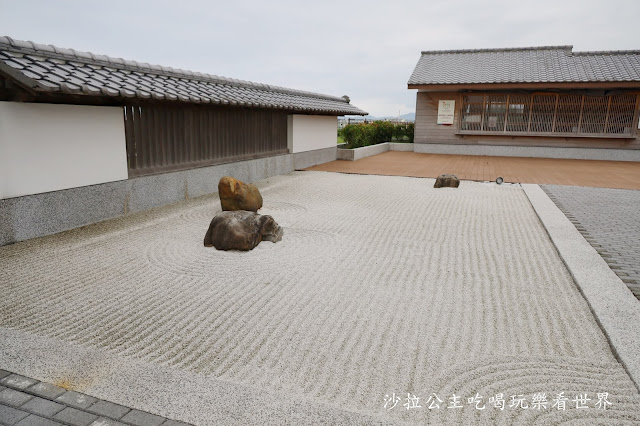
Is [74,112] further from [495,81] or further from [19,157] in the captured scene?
[495,81]

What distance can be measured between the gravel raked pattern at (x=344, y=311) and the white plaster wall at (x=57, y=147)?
2.61ft

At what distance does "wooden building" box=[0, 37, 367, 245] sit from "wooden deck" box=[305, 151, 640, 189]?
16.9 feet

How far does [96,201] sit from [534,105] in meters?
18.7

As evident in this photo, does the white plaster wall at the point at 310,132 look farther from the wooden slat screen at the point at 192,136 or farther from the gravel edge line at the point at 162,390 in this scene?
the gravel edge line at the point at 162,390

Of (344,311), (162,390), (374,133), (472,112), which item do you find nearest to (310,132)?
(374,133)

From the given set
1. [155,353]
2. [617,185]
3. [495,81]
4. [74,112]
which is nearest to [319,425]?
[155,353]

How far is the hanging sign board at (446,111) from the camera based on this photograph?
2006 centimetres

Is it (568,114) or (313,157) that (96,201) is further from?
(568,114)

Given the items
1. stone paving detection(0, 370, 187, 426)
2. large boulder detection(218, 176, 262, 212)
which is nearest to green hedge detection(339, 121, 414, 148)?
large boulder detection(218, 176, 262, 212)

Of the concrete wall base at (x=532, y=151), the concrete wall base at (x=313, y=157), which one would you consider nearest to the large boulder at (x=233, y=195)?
the concrete wall base at (x=313, y=157)

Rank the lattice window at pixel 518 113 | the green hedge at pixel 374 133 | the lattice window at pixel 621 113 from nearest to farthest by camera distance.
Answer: the lattice window at pixel 621 113, the lattice window at pixel 518 113, the green hedge at pixel 374 133

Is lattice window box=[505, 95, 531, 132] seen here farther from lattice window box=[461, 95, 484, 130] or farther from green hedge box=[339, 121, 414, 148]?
green hedge box=[339, 121, 414, 148]

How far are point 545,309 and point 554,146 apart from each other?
17633 mm

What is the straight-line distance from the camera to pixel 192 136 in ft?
29.2
